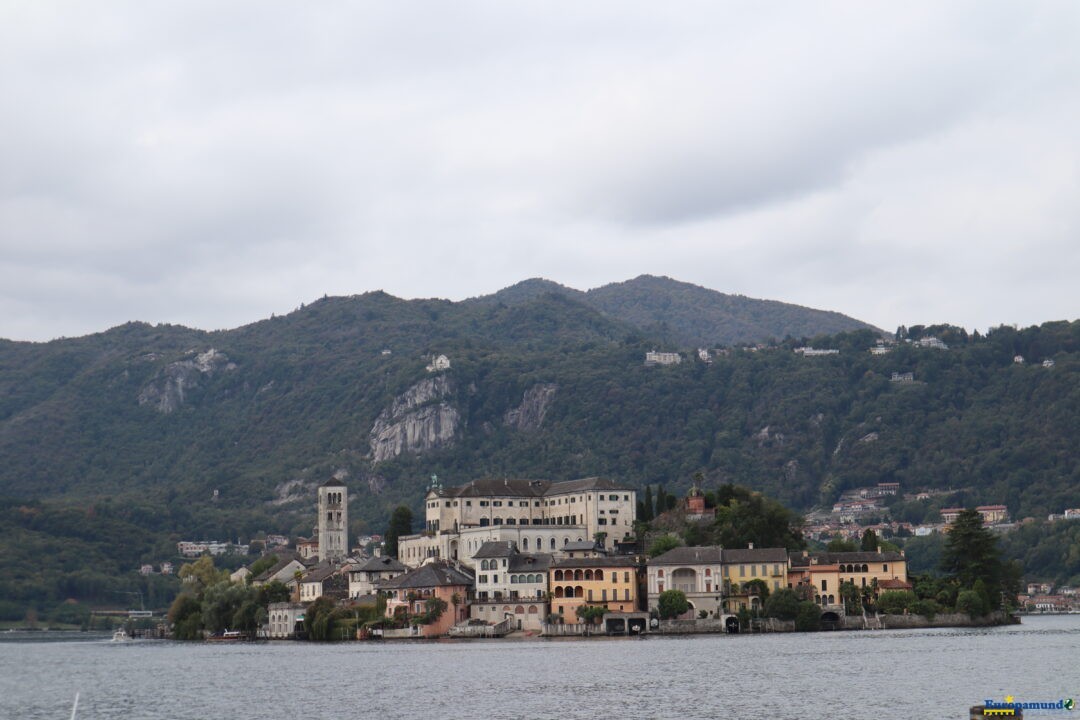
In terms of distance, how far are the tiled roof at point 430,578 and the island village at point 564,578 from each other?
0.14 metres

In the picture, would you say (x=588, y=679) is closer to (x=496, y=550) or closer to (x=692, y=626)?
Answer: (x=692, y=626)

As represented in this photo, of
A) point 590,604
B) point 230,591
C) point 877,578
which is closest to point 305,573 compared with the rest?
point 230,591

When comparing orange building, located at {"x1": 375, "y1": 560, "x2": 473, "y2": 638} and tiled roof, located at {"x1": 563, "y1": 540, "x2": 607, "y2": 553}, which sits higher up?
tiled roof, located at {"x1": 563, "y1": 540, "x2": 607, "y2": 553}

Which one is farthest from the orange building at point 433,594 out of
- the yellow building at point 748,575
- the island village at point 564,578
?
the yellow building at point 748,575

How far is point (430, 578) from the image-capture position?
5886 inches

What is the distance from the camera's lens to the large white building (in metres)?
163

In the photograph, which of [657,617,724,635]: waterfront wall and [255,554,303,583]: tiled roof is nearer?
[657,617,724,635]: waterfront wall

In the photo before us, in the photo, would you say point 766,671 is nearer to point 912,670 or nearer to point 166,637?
point 912,670

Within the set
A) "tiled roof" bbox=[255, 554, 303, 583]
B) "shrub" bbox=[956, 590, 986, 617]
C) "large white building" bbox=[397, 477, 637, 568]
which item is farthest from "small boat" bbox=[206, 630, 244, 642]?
"shrub" bbox=[956, 590, 986, 617]

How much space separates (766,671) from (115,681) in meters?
40.9

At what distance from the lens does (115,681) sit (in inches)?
3907

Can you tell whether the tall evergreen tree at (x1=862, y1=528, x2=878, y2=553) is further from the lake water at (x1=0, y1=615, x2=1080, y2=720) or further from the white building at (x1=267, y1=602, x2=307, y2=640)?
the white building at (x1=267, y1=602, x2=307, y2=640)

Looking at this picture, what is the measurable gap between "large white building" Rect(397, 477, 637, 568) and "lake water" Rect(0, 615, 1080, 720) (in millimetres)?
31539

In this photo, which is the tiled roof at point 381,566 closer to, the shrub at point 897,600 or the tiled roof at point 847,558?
the tiled roof at point 847,558
